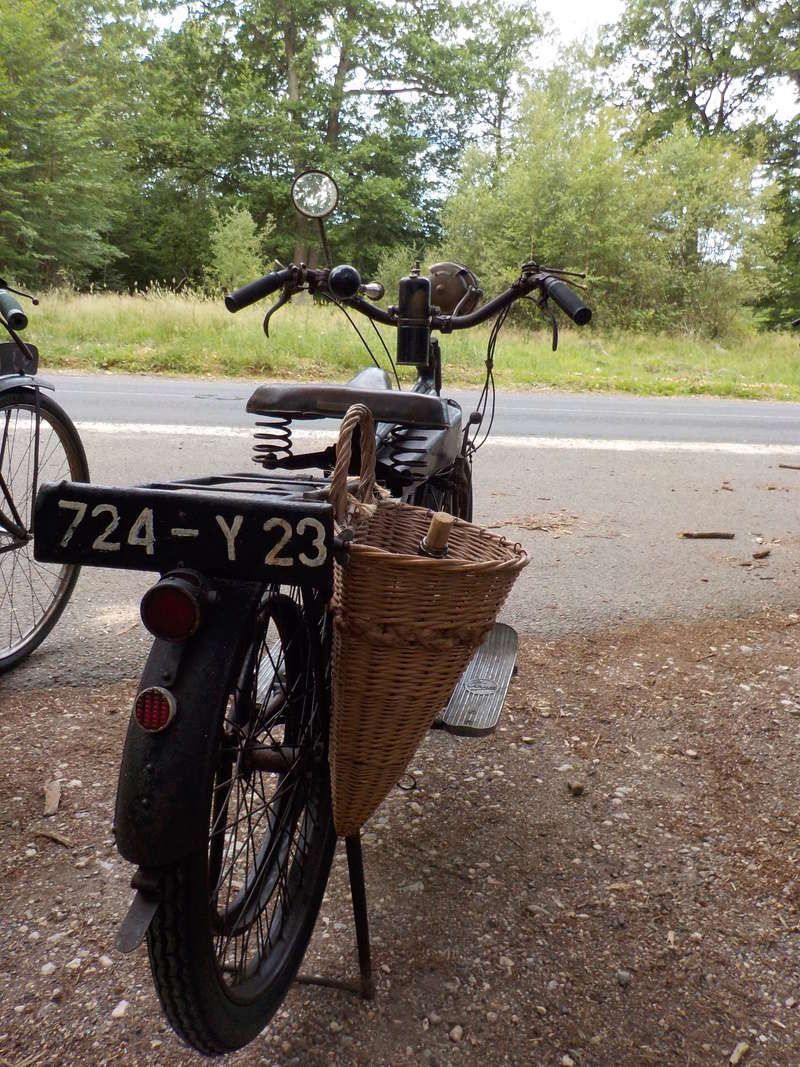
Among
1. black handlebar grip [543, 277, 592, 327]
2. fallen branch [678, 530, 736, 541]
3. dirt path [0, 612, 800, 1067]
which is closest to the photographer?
dirt path [0, 612, 800, 1067]

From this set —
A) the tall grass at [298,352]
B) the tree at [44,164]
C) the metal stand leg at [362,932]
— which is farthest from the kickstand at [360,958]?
the tree at [44,164]

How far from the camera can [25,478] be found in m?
3.57

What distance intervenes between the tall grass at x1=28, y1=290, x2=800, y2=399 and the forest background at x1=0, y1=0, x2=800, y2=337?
5.09m

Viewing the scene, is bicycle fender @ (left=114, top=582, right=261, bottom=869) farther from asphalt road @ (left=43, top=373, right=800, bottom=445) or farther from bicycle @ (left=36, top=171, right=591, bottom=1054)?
asphalt road @ (left=43, top=373, right=800, bottom=445)

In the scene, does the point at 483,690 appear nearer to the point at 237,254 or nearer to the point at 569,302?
the point at 569,302

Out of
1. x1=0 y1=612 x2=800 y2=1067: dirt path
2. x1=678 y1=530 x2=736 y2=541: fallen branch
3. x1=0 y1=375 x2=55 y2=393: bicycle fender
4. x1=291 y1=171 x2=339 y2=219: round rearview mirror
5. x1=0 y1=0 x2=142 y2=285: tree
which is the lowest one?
x1=0 y1=612 x2=800 y2=1067: dirt path

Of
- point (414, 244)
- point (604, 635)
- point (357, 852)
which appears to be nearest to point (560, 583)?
point (604, 635)

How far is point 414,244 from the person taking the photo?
28.8m

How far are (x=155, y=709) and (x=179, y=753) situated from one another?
0.08 m

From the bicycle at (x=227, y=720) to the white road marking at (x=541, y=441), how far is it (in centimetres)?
575

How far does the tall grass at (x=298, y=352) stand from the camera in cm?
1387

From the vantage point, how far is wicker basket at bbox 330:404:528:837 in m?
1.57

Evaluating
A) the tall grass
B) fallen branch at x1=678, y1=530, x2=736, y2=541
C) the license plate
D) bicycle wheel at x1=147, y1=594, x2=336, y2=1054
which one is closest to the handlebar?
bicycle wheel at x1=147, y1=594, x2=336, y2=1054

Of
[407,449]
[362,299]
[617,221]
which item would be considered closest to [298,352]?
[362,299]
